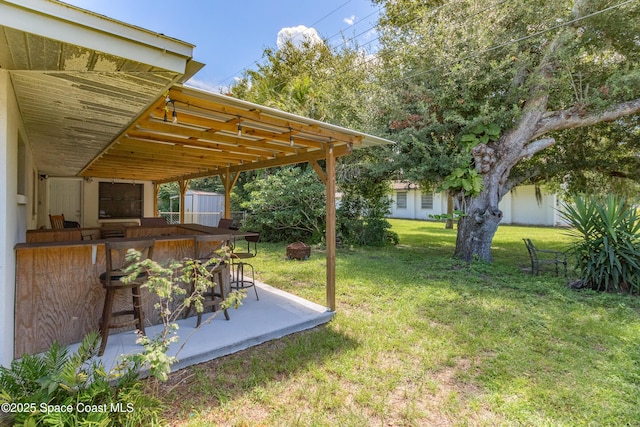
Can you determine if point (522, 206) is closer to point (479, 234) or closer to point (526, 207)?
point (526, 207)

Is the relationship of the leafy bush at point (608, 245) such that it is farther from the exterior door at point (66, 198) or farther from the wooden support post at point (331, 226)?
the exterior door at point (66, 198)

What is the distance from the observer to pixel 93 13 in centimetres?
159

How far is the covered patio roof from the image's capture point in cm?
288

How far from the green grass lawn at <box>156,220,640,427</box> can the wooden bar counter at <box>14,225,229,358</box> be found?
53.2 inches

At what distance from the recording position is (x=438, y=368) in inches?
116

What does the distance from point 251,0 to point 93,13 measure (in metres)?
13.0

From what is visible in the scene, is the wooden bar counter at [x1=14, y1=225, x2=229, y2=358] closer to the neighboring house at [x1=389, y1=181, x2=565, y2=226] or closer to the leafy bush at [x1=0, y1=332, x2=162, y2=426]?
the leafy bush at [x1=0, y1=332, x2=162, y2=426]

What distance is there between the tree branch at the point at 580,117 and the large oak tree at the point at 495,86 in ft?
0.06

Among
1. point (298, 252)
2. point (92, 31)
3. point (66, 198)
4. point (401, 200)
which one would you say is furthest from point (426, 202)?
point (92, 31)

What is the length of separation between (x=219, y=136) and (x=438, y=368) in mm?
3689

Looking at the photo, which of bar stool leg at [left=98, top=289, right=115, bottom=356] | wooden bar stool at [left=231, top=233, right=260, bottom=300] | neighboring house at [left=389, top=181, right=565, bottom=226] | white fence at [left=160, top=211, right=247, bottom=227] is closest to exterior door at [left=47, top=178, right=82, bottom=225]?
white fence at [left=160, top=211, right=247, bottom=227]

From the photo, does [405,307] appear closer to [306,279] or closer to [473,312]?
[473,312]

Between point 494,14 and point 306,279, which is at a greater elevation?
point 494,14

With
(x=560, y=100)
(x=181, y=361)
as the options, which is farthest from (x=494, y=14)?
(x=181, y=361)
